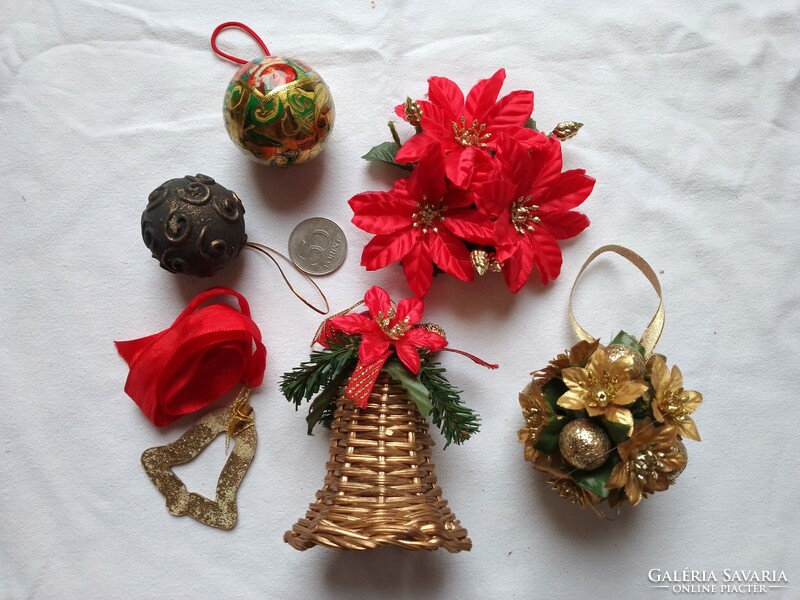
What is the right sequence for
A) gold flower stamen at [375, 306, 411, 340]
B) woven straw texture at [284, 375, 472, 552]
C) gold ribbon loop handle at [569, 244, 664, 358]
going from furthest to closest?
gold ribbon loop handle at [569, 244, 664, 358] < gold flower stamen at [375, 306, 411, 340] < woven straw texture at [284, 375, 472, 552]

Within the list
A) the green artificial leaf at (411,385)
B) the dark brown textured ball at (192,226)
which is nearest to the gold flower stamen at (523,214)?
the green artificial leaf at (411,385)

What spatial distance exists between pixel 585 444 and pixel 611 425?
0.16ft

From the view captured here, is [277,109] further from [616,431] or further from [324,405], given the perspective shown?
[616,431]

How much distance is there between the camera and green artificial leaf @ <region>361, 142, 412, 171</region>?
1.17 m

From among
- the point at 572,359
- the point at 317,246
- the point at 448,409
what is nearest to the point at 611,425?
the point at 572,359

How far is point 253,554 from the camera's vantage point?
45.8 inches

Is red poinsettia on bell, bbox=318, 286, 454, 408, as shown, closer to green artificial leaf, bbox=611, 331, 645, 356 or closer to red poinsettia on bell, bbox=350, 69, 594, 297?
red poinsettia on bell, bbox=350, 69, 594, 297

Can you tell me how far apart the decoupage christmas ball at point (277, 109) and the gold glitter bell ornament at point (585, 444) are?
0.62m

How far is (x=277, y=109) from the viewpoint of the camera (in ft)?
3.46

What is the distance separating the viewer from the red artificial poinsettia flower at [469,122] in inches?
43.8

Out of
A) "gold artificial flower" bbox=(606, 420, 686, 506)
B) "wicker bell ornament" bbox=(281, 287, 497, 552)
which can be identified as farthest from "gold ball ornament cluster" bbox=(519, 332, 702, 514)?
"wicker bell ornament" bbox=(281, 287, 497, 552)

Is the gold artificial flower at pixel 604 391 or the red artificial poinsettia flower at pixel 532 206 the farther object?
the red artificial poinsettia flower at pixel 532 206

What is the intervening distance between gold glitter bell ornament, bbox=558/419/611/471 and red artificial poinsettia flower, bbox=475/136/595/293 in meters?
0.26

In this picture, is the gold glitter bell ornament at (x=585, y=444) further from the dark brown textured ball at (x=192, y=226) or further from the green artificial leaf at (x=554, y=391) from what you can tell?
the dark brown textured ball at (x=192, y=226)
